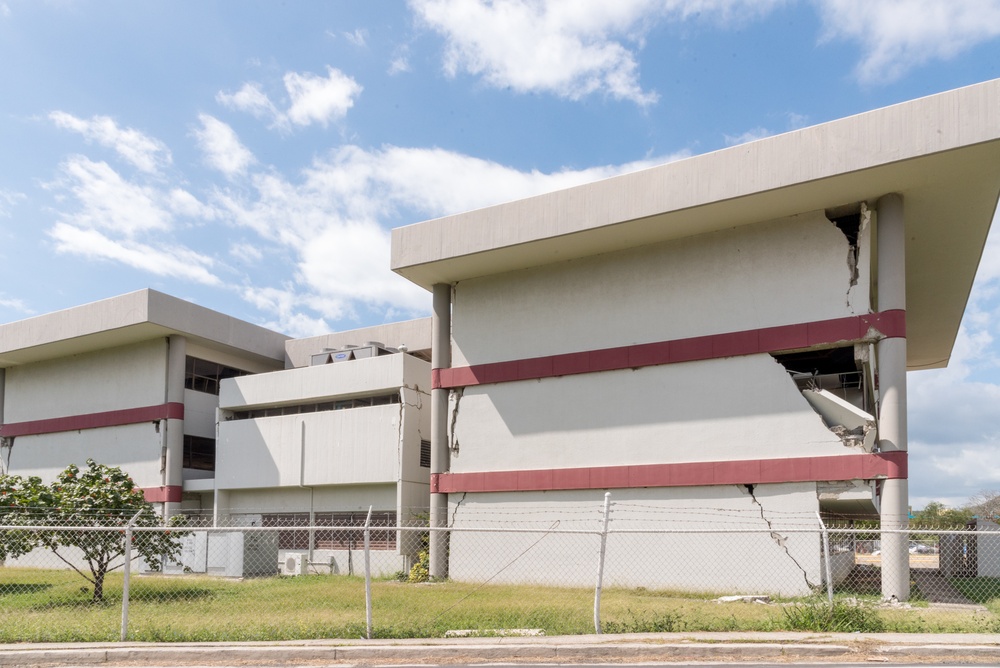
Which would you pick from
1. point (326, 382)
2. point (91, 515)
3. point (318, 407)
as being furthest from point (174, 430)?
point (91, 515)

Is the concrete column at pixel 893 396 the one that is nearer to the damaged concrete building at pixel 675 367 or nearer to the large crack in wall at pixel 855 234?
the damaged concrete building at pixel 675 367

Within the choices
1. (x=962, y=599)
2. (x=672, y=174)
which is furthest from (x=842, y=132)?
(x=962, y=599)

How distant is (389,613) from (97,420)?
84.3 ft

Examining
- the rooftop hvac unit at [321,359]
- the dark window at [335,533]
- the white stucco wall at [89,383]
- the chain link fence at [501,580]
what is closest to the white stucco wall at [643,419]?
the chain link fence at [501,580]

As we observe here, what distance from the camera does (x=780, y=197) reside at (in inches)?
801

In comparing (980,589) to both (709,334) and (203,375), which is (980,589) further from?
(203,375)

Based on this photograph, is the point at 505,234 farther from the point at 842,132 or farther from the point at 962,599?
the point at 962,599

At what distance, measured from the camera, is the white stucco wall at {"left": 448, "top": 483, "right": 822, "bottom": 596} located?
802 inches

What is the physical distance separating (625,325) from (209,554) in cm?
1623

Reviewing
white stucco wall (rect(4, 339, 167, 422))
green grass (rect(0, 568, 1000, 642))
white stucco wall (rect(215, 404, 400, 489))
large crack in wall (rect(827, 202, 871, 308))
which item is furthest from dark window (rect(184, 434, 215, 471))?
large crack in wall (rect(827, 202, 871, 308))

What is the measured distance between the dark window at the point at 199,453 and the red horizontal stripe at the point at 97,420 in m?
1.77

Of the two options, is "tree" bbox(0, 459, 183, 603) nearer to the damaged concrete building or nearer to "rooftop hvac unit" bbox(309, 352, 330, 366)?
the damaged concrete building

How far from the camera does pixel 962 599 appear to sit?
781 inches

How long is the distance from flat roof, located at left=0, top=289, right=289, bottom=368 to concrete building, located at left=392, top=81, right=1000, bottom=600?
12.4 m
